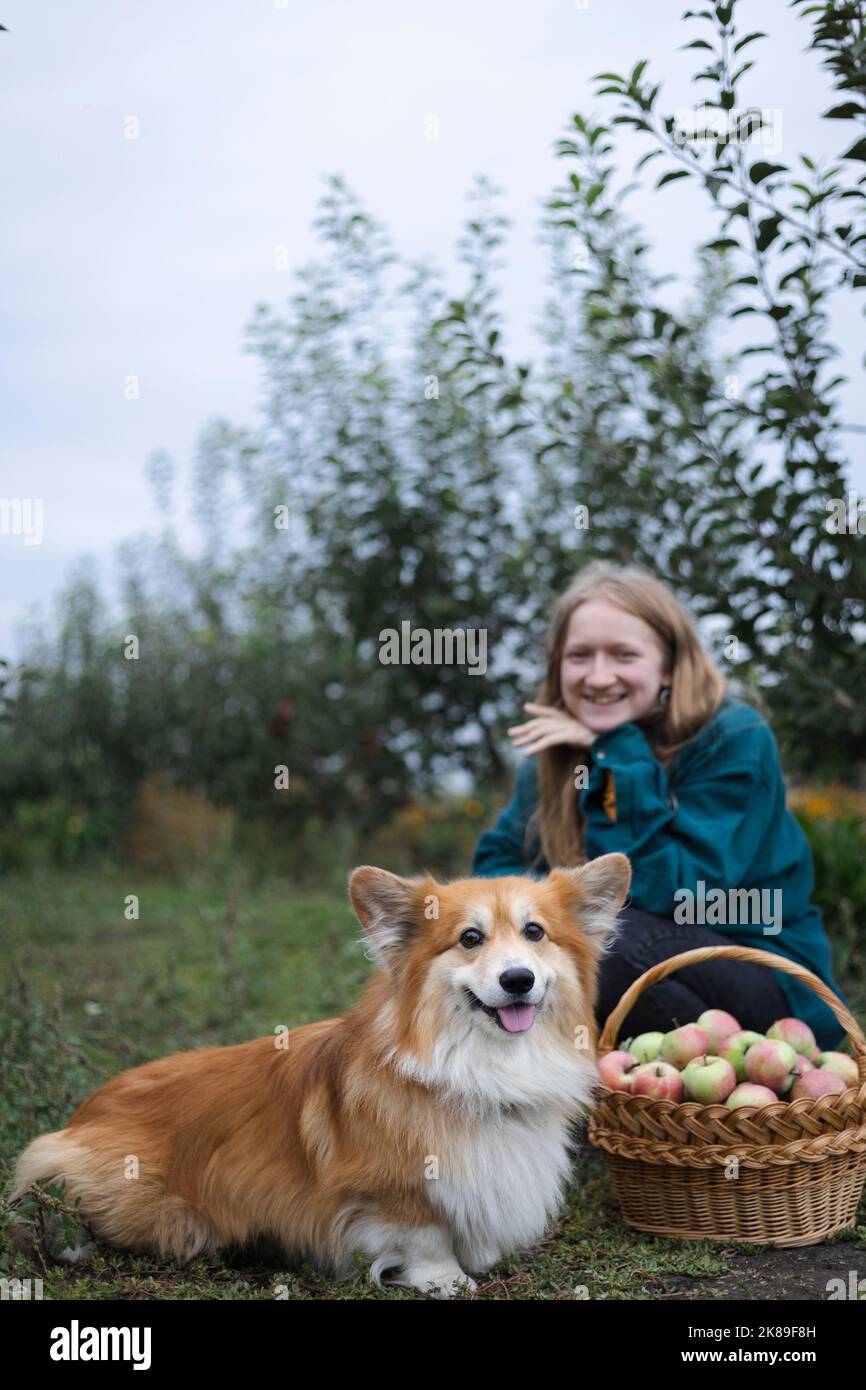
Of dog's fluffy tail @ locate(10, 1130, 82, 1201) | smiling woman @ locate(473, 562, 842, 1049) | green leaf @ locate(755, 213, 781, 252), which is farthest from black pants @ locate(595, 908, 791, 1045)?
green leaf @ locate(755, 213, 781, 252)

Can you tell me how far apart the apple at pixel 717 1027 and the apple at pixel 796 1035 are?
10 centimetres

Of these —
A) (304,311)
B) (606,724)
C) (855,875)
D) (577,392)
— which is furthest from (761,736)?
(304,311)

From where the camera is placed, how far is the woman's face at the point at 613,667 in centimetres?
420

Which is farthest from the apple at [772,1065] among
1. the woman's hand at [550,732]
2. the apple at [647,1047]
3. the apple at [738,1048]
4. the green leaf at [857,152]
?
the green leaf at [857,152]

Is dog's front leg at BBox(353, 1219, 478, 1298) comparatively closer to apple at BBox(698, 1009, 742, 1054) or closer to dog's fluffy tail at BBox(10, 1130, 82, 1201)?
dog's fluffy tail at BBox(10, 1130, 82, 1201)

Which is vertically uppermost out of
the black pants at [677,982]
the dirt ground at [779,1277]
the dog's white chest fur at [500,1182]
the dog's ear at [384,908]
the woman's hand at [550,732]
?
the woman's hand at [550,732]

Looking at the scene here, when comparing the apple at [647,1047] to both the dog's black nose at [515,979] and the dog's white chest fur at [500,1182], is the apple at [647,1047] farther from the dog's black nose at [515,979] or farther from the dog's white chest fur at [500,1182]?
the dog's black nose at [515,979]

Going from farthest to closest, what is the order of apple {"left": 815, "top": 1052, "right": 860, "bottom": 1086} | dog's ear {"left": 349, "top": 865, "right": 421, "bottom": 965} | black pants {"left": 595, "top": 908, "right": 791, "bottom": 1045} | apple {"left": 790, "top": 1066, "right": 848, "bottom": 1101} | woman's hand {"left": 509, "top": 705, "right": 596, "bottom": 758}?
woman's hand {"left": 509, "top": 705, "right": 596, "bottom": 758} < black pants {"left": 595, "top": 908, "right": 791, "bottom": 1045} < apple {"left": 815, "top": 1052, "right": 860, "bottom": 1086} < apple {"left": 790, "top": 1066, "right": 848, "bottom": 1101} < dog's ear {"left": 349, "top": 865, "right": 421, "bottom": 965}

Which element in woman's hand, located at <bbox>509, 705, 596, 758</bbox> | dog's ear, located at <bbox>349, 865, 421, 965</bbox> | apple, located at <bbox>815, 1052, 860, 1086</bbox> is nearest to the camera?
dog's ear, located at <bbox>349, 865, 421, 965</bbox>

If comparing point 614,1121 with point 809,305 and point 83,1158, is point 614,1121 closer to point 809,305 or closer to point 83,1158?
point 83,1158

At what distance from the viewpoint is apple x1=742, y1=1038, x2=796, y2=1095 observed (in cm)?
328

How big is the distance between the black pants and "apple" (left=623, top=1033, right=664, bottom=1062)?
9.5 inches

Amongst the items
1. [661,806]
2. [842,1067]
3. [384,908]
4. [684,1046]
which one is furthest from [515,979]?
[661,806]
